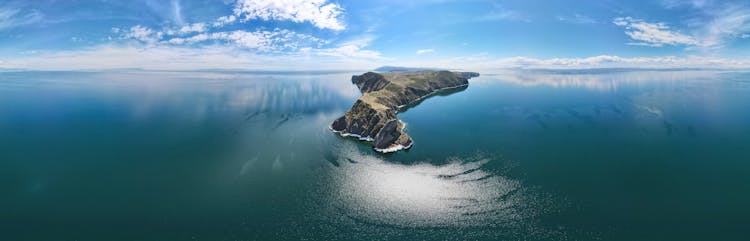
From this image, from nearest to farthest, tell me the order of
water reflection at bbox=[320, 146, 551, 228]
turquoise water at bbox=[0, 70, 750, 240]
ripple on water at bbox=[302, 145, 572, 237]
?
1. turquoise water at bbox=[0, 70, 750, 240]
2. ripple on water at bbox=[302, 145, 572, 237]
3. water reflection at bbox=[320, 146, 551, 228]

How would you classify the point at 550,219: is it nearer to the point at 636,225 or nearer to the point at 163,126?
the point at 636,225

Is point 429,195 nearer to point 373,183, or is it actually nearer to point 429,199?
point 429,199

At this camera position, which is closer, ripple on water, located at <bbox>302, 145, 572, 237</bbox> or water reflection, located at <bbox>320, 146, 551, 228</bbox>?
ripple on water, located at <bbox>302, 145, 572, 237</bbox>

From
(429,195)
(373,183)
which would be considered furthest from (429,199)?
(373,183)

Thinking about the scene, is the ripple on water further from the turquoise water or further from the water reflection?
the turquoise water

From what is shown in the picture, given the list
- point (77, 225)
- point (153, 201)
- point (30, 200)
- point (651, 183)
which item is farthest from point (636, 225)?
point (30, 200)

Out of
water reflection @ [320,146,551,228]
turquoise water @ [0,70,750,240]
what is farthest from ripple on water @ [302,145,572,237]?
turquoise water @ [0,70,750,240]

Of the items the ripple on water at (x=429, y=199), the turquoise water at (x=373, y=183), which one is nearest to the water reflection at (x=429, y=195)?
the ripple on water at (x=429, y=199)

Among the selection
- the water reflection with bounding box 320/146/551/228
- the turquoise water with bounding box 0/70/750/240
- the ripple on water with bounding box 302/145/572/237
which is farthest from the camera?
the water reflection with bounding box 320/146/551/228

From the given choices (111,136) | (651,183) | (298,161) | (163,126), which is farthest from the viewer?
(163,126)

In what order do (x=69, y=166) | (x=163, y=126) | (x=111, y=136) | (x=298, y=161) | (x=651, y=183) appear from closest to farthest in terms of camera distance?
(x=651, y=183) < (x=69, y=166) < (x=298, y=161) < (x=111, y=136) < (x=163, y=126)

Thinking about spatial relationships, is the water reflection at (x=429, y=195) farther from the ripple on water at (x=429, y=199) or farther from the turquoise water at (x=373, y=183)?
the turquoise water at (x=373, y=183)
